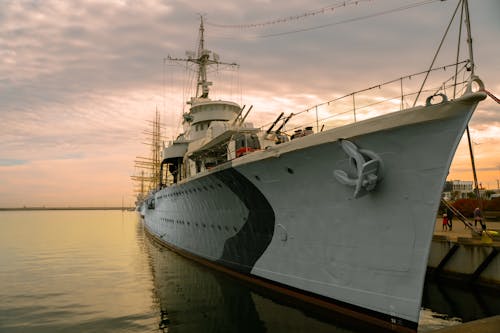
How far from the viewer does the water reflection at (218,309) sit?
8281mm

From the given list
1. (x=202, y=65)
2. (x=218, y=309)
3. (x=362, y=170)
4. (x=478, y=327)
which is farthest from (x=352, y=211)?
(x=202, y=65)

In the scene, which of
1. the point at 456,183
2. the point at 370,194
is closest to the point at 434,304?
the point at 370,194

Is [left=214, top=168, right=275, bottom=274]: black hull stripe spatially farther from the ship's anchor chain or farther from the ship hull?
the ship's anchor chain

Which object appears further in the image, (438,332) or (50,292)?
(50,292)

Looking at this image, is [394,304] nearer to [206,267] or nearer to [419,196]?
[419,196]

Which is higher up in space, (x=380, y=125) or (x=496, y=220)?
(x=380, y=125)

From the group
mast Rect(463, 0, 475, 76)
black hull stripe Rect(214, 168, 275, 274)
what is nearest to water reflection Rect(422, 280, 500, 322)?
black hull stripe Rect(214, 168, 275, 274)

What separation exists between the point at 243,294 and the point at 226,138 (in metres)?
5.95

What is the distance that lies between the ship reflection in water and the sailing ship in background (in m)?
0.63

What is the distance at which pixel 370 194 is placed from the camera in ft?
25.0

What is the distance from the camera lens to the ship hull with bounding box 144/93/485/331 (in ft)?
22.5

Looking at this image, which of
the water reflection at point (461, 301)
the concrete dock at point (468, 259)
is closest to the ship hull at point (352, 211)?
the water reflection at point (461, 301)

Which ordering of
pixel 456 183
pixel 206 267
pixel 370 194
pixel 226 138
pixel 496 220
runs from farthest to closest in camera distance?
pixel 456 183, pixel 496 220, pixel 206 267, pixel 226 138, pixel 370 194

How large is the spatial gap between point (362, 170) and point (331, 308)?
3515 millimetres
